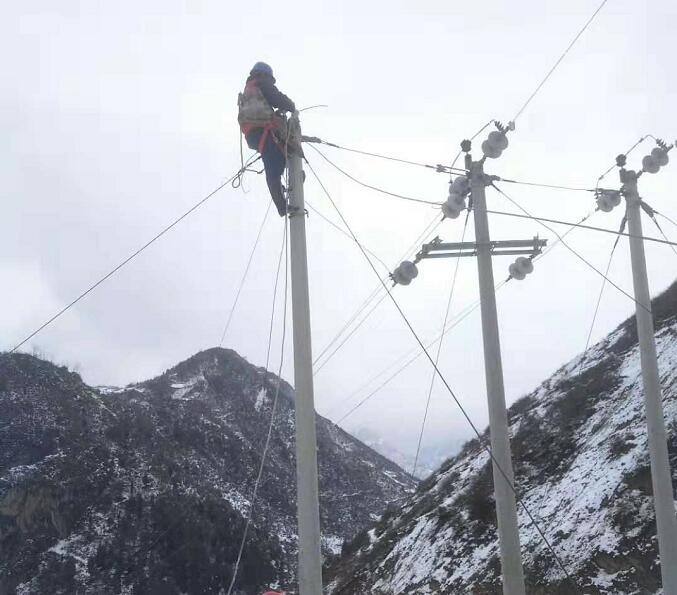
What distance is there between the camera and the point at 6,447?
63125 mm

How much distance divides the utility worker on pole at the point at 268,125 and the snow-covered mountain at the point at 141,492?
126ft

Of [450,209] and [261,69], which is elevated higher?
[450,209]

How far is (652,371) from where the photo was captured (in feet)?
30.6

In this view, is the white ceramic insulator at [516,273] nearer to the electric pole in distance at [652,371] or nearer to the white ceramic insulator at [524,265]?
the white ceramic insulator at [524,265]

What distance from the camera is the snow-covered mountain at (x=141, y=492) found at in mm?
56531

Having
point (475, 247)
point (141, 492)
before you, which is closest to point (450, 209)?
point (475, 247)

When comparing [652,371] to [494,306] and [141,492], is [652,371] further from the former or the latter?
[141,492]

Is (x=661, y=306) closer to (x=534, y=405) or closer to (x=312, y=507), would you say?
(x=534, y=405)

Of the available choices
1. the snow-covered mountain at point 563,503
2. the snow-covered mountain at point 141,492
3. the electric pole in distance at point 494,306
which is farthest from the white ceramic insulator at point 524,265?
the snow-covered mountain at point 141,492

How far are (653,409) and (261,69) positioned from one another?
7.70 meters

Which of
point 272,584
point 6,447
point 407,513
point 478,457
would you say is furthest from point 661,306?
point 6,447

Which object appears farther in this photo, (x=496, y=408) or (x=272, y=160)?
(x=496, y=408)

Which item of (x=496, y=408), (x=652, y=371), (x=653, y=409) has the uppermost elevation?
(x=652, y=371)

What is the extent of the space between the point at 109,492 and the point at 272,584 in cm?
2061
